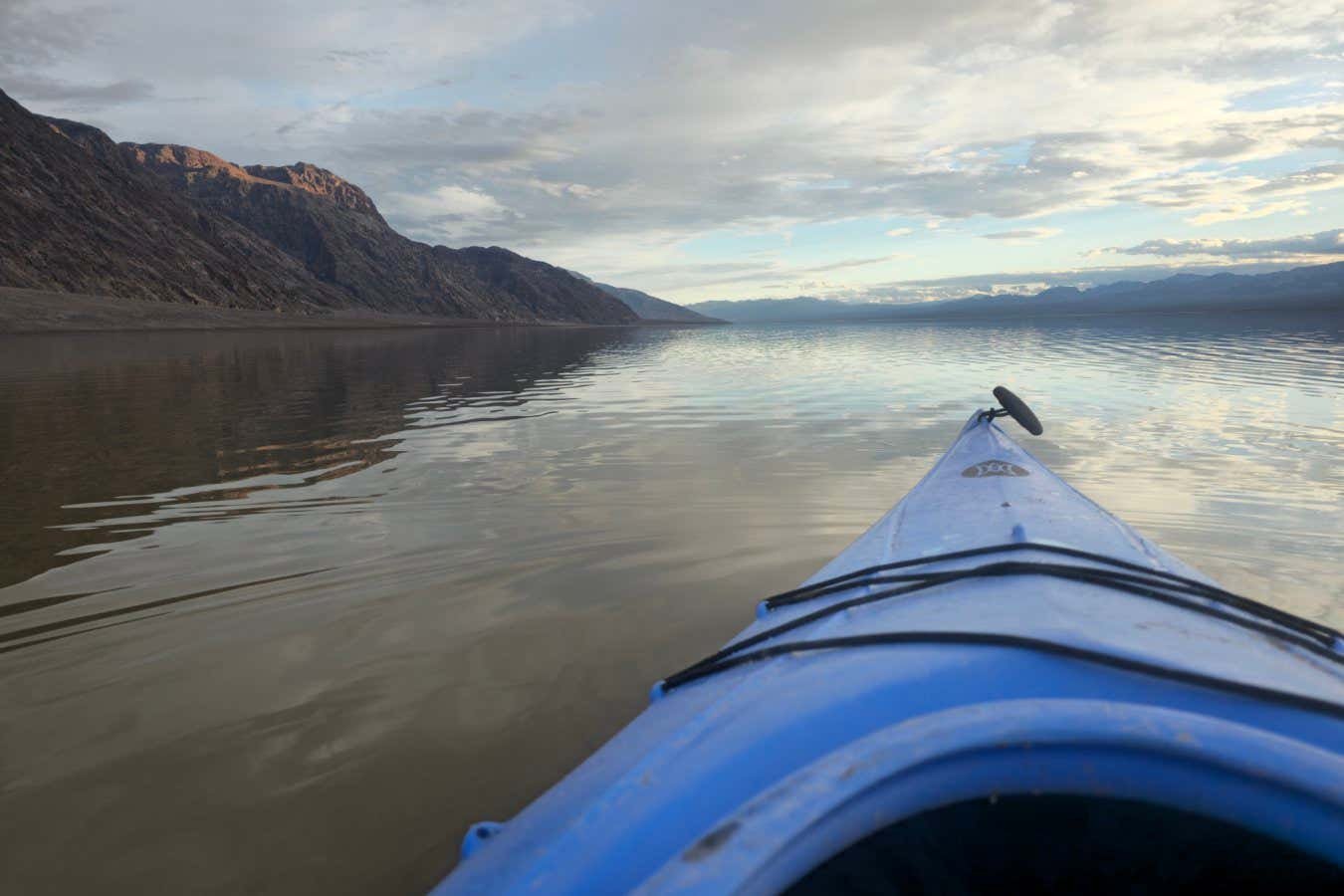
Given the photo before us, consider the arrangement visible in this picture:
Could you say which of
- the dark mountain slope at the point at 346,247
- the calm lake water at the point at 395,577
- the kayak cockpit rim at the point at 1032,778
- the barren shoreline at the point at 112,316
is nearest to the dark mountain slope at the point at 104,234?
the barren shoreline at the point at 112,316

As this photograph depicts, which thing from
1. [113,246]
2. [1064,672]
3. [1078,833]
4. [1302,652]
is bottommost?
[1078,833]

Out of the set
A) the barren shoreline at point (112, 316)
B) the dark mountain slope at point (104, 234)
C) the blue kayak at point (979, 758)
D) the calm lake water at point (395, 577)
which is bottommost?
the calm lake water at point (395, 577)

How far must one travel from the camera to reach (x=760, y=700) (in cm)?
190

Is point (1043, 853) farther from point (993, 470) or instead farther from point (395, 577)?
point (395, 577)

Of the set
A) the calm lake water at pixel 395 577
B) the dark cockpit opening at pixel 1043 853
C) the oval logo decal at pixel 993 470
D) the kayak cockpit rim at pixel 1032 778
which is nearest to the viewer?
the kayak cockpit rim at pixel 1032 778

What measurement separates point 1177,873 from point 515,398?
14.5m

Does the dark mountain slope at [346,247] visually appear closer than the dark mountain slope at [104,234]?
No

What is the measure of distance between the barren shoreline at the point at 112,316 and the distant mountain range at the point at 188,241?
196 inches

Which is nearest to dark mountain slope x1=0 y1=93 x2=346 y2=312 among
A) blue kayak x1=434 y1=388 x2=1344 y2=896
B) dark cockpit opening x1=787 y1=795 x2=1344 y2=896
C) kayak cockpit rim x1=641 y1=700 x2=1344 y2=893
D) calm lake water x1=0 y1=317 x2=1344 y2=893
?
calm lake water x1=0 y1=317 x2=1344 y2=893

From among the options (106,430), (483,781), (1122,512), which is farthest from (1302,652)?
(106,430)

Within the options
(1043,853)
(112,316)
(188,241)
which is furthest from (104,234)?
(1043,853)

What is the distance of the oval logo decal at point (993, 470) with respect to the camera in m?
4.73

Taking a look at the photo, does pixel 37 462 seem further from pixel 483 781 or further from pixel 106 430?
pixel 483 781

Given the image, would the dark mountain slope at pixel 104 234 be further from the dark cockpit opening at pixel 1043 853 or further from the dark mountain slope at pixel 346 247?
the dark cockpit opening at pixel 1043 853
